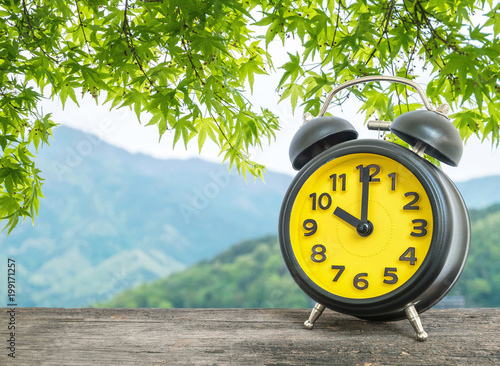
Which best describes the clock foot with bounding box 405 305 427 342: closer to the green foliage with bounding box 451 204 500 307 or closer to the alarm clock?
the alarm clock

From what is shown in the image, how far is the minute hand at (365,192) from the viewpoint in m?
1.00

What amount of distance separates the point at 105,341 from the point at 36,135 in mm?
899

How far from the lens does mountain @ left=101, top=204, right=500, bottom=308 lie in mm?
5258

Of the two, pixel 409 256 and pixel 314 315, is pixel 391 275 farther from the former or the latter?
pixel 314 315

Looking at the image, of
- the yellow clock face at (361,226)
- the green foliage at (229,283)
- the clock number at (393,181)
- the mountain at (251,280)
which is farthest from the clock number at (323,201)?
the green foliage at (229,283)

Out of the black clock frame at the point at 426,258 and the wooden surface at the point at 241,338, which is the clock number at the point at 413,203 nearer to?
the black clock frame at the point at 426,258

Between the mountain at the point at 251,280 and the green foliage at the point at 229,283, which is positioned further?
the green foliage at the point at 229,283

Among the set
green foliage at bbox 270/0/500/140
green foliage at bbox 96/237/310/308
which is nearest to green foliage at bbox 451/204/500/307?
green foliage at bbox 96/237/310/308

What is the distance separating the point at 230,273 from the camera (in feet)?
20.4

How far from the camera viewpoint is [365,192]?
101cm

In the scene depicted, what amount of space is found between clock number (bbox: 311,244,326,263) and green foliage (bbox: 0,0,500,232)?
1.37 feet

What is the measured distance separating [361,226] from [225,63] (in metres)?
0.82

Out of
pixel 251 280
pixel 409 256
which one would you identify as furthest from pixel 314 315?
pixel 251 280

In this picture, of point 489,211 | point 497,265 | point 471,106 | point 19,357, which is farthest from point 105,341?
point 489,211
